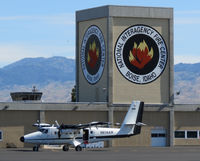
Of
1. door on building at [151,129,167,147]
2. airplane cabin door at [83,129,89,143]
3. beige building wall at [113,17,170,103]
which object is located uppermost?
beige building wall at [113,17,170,103]

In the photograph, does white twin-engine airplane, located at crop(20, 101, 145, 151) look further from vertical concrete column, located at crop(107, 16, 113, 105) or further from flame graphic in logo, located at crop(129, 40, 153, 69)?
flame graphic in logo, located at crop(129, 40, 153, 69)

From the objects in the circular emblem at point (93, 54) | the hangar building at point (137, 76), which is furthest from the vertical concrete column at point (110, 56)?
the circular emblem at point (93, 54)

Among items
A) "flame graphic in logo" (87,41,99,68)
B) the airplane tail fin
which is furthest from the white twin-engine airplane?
"flame graphic in logo" (87,41,99,68)

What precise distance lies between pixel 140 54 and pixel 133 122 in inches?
578

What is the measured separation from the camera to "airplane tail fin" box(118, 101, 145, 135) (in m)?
71.4

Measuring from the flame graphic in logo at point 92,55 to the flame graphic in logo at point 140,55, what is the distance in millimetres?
5060

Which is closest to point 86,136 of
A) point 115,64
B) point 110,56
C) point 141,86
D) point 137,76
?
point 115,64

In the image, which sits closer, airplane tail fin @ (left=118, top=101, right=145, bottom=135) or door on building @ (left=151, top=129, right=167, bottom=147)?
airplane tail fin @ (left=118, top=101, right=145, bottom=135)

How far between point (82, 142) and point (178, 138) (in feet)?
61.7

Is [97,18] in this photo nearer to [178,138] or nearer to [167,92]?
[167,92]

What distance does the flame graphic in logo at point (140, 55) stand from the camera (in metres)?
84.1

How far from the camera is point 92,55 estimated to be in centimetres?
8769

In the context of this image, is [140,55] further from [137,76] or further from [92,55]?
[92,55]

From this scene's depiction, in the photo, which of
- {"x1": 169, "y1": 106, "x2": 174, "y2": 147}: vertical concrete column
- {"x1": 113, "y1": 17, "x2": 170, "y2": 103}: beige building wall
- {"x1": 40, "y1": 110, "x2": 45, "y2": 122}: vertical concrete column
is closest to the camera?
{"x1": 40, "y1": 110, "x2": 45, "y2": 122}: vertical concrete column
